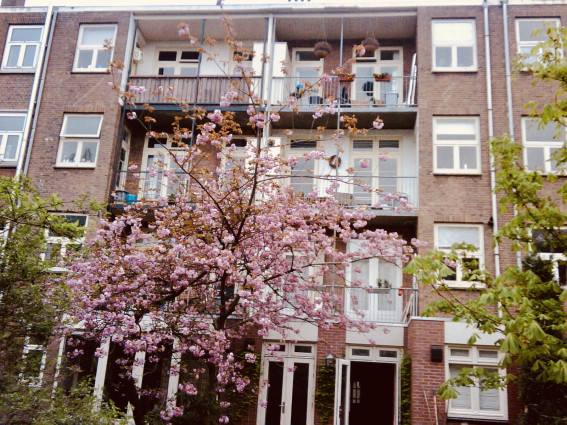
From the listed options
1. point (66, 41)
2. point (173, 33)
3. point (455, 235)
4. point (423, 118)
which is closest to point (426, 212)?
point (455, 235)

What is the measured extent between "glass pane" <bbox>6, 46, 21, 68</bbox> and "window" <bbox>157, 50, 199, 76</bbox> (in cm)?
412

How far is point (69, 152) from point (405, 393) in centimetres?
1105

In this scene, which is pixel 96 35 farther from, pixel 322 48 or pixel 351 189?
pixel 351 189

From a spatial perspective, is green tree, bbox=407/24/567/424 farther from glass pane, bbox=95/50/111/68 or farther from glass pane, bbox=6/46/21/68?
glass pane, bbox=6/46/21/68

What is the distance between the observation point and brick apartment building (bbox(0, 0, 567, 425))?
54.2ft

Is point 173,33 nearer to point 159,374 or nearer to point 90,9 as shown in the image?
point 90,9

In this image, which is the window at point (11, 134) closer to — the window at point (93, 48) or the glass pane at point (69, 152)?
the glass pane at point (69, 152)

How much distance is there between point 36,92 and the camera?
1927 centimetres

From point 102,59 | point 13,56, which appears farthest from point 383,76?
point 13,56

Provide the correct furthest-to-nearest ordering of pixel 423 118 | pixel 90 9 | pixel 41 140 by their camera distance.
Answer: pixel 90 9 → pixel 41 140 → pixel 423 118

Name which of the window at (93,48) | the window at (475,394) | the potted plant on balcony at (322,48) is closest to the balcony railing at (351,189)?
the window at (93,48)

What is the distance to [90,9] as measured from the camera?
20.2 meters

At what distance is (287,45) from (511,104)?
6884mm

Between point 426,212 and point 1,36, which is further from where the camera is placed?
point 1,36
